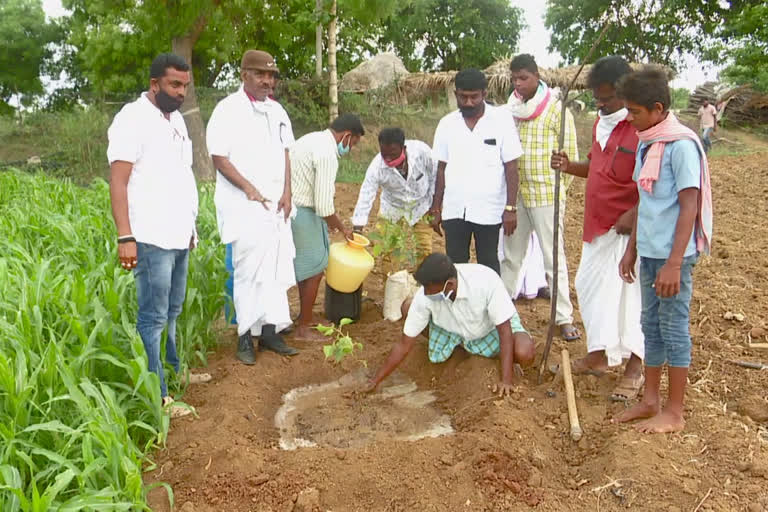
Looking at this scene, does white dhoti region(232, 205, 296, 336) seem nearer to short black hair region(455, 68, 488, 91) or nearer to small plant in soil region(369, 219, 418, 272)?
small plant in soil region(369, 219, 418, 272)

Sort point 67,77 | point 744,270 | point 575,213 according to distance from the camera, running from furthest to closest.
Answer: point 67,77
point 575,213
point 744,270

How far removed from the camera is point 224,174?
384 centimetres

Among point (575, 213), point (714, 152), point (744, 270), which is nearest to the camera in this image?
point (744, 270)

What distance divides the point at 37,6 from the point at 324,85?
9894 millimetres

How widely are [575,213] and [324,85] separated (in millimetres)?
7380

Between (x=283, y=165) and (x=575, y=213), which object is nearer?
(x=283, y=165)

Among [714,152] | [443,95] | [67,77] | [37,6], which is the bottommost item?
[714,152]

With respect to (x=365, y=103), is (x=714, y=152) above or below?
below

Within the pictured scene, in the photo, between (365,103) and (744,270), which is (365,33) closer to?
(365,103)

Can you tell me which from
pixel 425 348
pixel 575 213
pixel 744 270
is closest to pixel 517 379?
pixel 425 348

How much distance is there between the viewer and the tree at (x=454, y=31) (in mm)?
25797

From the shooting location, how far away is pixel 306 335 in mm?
4488

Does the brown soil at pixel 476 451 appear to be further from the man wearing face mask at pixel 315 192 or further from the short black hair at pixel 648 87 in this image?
the short black hair at pixel 648 87

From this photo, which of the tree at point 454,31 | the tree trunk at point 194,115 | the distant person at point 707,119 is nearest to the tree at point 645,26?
the tree at point 454,31
